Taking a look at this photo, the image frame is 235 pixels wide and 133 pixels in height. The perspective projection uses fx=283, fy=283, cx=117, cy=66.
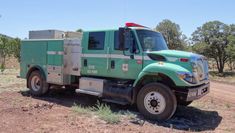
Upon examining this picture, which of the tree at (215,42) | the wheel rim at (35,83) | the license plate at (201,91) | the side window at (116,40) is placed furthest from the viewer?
the tree at (215,42)

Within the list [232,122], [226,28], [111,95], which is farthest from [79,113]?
[226,28]

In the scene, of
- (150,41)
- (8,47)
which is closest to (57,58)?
(150,41)

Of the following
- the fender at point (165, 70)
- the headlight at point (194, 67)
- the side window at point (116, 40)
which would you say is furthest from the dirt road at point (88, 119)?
the side window at point (116, 40)

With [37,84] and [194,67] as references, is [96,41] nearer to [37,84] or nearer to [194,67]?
[194,67]

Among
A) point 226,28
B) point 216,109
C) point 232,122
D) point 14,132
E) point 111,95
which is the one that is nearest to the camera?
point 14,132

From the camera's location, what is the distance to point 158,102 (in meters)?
7.36

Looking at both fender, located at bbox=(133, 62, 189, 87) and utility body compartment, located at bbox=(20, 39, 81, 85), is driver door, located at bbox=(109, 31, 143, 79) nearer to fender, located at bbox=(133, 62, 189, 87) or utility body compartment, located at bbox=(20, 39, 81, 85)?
fender, located at bbox=(133, 62, 189, 87)

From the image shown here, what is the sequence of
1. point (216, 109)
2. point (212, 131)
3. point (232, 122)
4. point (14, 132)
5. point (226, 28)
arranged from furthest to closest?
point (226, 28) < point (216, 109) < point (232, 122) < point (212, 131) < point (14, 132)

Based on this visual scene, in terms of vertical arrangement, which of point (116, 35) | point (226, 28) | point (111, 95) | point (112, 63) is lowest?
point (111, 95)

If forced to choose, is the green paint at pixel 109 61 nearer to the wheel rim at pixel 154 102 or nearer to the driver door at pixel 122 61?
the driver door at pixel 122 61

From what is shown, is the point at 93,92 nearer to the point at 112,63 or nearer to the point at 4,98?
the point at 112,63

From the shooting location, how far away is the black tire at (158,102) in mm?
7156

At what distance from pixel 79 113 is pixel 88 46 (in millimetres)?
2404

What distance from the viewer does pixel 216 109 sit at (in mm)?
9141
